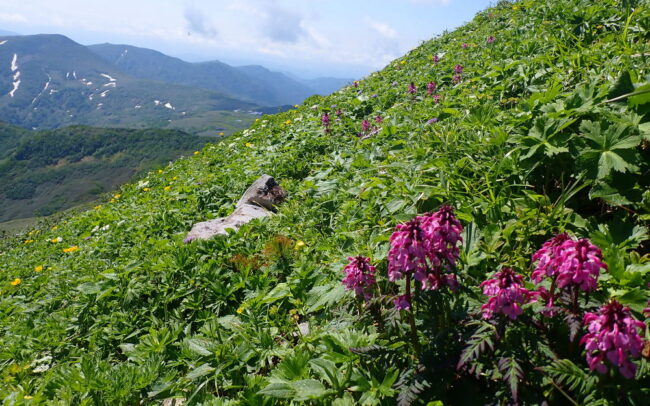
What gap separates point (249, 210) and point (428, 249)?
486 cm

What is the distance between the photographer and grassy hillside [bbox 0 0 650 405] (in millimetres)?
2225

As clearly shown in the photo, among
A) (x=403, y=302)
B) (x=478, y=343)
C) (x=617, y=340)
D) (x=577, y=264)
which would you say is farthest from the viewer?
(x=403, y=302)

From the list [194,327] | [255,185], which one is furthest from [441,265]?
[255,185]

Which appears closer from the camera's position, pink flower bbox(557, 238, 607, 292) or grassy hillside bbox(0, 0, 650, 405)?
pink flower bbox(557, 238, 607, 292)

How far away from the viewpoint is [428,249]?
2.31 metres

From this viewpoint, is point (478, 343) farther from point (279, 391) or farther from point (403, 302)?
A: point (279, 391)

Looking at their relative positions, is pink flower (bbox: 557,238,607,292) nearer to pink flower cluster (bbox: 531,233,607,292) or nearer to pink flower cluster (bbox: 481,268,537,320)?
pink flower cluster (bbox: 531,233,607,292)

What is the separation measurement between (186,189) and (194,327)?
5.22 metres

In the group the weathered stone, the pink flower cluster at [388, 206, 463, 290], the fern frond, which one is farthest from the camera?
the weathered stone

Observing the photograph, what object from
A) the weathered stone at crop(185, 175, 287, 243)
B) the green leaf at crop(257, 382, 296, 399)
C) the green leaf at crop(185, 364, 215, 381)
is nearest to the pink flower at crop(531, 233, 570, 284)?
the green leaf at crop(257, 382, 296, 399)

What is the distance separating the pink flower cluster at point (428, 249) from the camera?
2.29 meters

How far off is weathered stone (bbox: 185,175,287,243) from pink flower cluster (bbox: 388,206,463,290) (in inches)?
159

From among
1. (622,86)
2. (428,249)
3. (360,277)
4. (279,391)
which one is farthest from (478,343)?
(622,86)

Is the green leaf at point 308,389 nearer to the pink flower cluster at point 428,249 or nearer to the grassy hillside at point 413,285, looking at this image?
the grassy hillside at point 413,285
